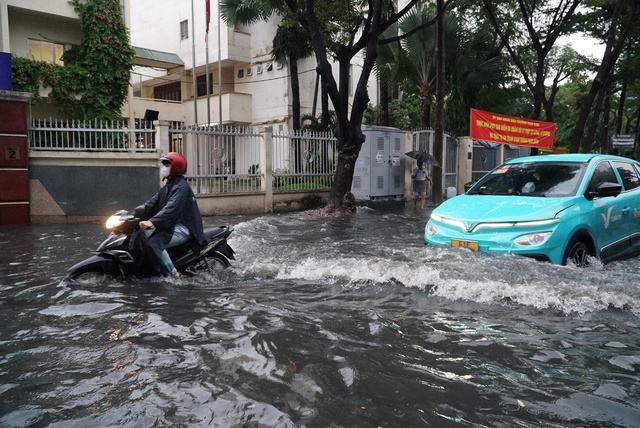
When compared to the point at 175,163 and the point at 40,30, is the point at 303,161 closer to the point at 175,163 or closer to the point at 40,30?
the point at 175,163

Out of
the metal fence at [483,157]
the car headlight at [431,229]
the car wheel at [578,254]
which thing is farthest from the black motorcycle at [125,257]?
the metal fence at [483,157]

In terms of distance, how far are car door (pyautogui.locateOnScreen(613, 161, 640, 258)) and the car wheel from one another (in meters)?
1.16

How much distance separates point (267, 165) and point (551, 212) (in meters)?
10.5

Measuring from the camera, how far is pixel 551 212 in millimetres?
5867

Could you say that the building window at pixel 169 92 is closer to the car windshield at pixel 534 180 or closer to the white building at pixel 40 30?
the white building at pixel 40 30

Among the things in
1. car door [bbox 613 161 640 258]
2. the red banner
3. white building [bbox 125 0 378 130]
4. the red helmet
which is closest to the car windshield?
car door [bbox 613 161 640 258]

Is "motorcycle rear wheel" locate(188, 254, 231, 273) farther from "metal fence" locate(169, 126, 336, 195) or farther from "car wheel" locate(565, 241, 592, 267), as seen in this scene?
"metal fence" locate(169, 126, 336, 195)

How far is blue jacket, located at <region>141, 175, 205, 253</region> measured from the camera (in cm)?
578

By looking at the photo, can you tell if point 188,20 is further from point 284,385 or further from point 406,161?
point 284,385

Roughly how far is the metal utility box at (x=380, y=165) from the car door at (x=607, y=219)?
33.9 ft

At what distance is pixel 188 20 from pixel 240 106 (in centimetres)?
631

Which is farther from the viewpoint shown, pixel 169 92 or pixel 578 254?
pixel 169 92

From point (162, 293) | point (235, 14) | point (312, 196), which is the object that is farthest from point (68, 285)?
point (235, 14)

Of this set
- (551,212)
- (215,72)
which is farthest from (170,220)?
(215,72)
